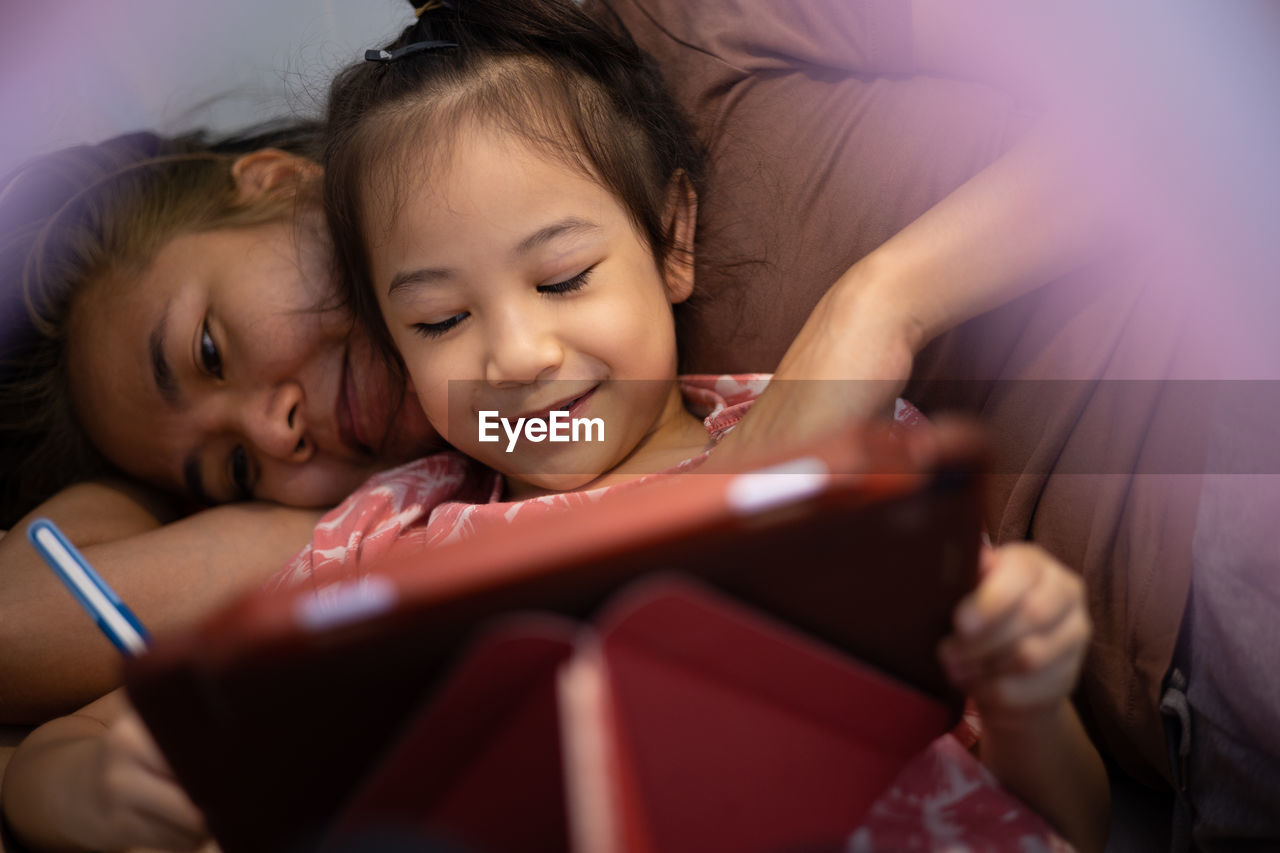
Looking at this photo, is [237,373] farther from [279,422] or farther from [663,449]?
[663,449]

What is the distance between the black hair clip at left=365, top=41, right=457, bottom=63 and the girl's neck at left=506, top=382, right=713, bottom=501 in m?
0.36

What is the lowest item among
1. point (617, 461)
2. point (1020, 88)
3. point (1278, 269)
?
point (617, 461)

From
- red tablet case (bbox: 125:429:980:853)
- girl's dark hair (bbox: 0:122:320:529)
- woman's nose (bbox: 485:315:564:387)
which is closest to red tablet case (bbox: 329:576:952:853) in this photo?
red tablet case (bbox: 125:429:980:853)

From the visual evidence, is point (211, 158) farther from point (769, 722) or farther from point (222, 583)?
point (769, 722)

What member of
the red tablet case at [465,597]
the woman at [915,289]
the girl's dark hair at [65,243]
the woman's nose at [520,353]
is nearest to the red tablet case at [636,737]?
the red tablet case at [465,597]

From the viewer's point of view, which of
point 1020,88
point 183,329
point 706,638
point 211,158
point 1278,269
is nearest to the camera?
point 706,638

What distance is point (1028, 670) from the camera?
0.47m

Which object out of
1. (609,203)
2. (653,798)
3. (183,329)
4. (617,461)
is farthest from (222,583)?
(653,798)

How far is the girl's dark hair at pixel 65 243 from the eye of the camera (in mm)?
978

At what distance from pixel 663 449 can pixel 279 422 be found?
0.37 meters

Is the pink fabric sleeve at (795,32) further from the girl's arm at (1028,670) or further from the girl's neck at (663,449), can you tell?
the girl's arm at (1028,670)

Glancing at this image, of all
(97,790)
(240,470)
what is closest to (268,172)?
(240,470)

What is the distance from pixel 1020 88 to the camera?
2.57ft

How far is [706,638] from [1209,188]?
0.51 m
